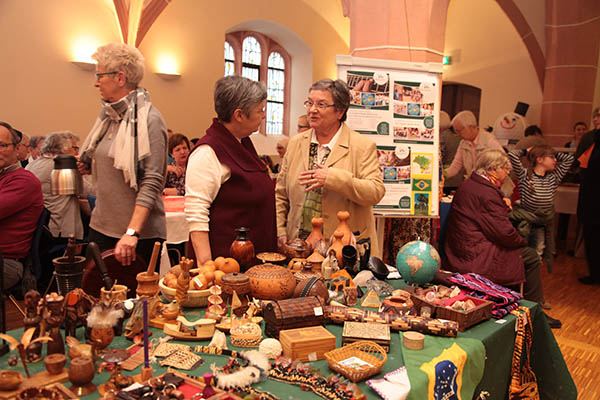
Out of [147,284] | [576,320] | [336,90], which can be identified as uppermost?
[336,90]

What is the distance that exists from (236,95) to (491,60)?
1019 centimetres

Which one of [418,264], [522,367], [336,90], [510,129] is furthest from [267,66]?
[522,367]

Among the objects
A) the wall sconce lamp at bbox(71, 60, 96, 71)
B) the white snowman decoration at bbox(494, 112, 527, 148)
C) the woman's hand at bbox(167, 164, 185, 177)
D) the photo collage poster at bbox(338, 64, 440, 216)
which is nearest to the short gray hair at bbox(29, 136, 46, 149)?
the woman's hand at bbox(167, 164, 185, 177)

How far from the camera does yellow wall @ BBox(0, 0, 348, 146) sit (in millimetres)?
6926

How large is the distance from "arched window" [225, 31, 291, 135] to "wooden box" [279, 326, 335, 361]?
31.4 ft

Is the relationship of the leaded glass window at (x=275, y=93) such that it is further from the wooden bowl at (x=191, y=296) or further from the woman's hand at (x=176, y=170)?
the wooden bowl at (x=191, y=296)

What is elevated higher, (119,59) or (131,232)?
(119,59)

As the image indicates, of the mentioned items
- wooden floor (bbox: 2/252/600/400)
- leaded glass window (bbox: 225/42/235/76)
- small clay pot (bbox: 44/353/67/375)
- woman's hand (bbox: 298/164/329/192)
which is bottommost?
wooden floor (bbox: 2/252/600/400)

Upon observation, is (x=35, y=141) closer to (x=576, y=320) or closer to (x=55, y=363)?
(x=55, y=363)

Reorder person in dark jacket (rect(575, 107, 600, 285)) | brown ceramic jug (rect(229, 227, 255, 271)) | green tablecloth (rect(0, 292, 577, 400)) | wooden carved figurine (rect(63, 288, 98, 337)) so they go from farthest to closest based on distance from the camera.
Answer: person in dark jacket (rect(575, 107, 600, 285)) → brown ceramic jug (rect(229, 227, 255, 271)) → wooden carved figurine (rect(63, 288, 98, 337)) → green tablecloth (rect(0, 292, 577, 400))

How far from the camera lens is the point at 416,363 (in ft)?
4.84

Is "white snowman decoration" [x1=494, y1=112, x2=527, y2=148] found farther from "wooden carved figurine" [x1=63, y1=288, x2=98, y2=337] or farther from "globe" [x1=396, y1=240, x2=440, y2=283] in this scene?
"wooden carved figurine" [x1=63, y1=288, x2=98, y2=337]

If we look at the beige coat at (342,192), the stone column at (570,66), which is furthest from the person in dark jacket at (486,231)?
the stone column at (570,66)

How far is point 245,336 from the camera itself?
59.2 inches
